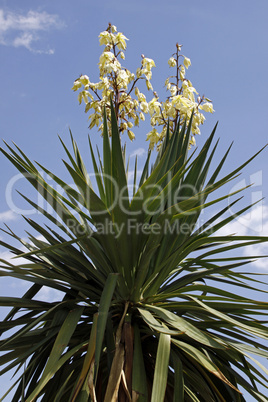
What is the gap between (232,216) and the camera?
2361 mm

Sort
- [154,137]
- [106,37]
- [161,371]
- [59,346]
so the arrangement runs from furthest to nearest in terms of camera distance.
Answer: [154,137], [106,37], [59,346], [161,371]

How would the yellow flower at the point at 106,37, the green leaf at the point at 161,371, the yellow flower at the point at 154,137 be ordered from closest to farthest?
the green leaf at the point at 161,371
the yellow flower at the point at 106,37
the yellow flower at the point at 154,137

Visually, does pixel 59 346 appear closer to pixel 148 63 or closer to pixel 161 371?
pixel 161 371

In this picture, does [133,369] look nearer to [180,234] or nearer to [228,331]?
[228,331]

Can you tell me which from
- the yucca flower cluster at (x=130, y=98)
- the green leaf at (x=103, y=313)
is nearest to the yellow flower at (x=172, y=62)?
the yucca flower cluster at (x=130, y=98)

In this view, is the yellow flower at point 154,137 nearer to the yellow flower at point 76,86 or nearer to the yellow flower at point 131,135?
the yellow flower at point 131,135

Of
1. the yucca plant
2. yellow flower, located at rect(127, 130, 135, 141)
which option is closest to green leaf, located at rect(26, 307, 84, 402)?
the yucca plant

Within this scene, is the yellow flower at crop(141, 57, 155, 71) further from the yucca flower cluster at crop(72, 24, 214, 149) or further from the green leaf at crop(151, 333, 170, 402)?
the green leaf at crop(151, 333, 170, 402)

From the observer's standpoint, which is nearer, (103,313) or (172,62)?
(103,313)

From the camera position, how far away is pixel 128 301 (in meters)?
2.15

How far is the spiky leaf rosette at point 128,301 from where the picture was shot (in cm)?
183

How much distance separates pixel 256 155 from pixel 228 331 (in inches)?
32.3

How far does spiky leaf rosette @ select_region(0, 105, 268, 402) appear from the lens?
1.83 m

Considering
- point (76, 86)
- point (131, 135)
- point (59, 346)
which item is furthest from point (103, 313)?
point (76, 86)
